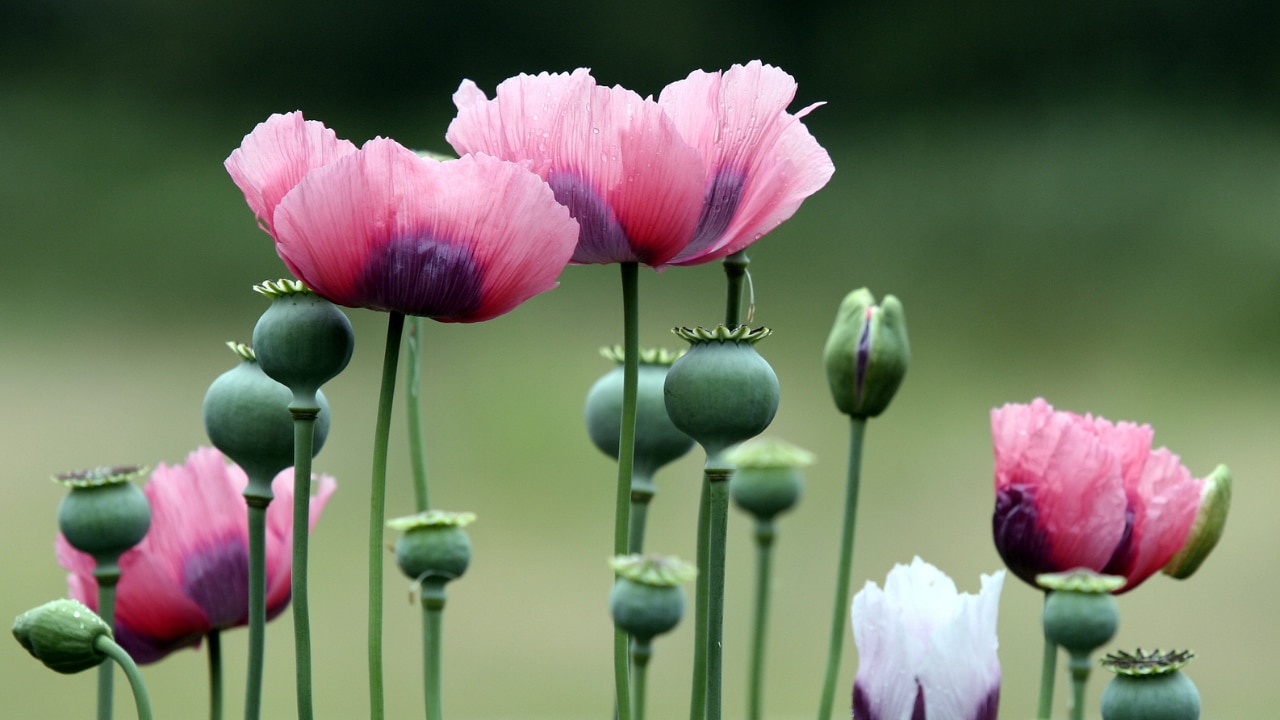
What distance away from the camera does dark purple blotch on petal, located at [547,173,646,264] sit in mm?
210

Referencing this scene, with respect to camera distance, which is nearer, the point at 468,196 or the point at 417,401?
the point at 468,196

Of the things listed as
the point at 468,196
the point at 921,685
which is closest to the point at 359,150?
the point at 468,196

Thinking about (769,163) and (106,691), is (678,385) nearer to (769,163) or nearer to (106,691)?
(769,163)

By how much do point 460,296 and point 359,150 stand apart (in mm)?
26

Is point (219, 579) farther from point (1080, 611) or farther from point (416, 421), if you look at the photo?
point (1080, 611)

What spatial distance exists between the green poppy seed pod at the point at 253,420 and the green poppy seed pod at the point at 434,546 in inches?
1.1

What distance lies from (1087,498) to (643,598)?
0.09 metres

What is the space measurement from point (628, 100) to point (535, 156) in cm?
2

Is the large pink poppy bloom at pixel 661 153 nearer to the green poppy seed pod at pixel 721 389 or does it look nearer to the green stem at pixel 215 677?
the green poppy seed pod at pixel 721 389

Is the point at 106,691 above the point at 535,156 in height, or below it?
below

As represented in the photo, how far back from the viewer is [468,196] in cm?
20

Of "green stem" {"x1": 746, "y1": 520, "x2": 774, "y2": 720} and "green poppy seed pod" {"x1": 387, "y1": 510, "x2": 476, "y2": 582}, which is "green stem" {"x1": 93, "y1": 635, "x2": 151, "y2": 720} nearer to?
"green poppy seed pod" {"x1": 387, "y1": 510, "x2": 476, "y2": 582}

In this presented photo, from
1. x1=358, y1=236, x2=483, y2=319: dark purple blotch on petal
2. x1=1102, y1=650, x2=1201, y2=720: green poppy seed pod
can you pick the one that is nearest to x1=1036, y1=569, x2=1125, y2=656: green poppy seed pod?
x1=1102, y1=650, x2=1201, y2=720: green poppy seed pod

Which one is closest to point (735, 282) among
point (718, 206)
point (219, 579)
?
point (718, 206)
